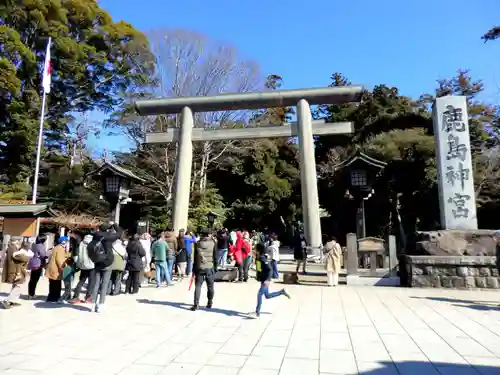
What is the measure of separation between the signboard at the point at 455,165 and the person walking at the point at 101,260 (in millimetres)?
8633

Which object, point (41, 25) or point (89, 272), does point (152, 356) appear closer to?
point (89, 272)

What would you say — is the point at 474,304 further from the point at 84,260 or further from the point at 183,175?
the point at 183,175

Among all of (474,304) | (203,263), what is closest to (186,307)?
(203,263)

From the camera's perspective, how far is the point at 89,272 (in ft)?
23.4

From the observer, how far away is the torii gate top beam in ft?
49.2

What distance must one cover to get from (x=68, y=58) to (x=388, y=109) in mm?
22186

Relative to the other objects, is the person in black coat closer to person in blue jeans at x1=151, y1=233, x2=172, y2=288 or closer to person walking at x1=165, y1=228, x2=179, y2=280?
person in blue jeans at x1=151, y1=233, x2=172, y2=288

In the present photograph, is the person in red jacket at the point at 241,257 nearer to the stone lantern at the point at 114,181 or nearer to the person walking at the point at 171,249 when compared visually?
the person walking at the point at 171,249

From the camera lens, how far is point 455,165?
382 inches

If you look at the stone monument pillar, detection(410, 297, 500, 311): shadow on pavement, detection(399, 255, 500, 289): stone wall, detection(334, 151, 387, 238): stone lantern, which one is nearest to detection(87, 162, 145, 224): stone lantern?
the stone monument pillar

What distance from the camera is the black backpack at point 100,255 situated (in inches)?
248

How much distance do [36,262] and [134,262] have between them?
6.44ft

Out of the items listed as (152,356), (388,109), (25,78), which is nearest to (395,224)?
(388,109)

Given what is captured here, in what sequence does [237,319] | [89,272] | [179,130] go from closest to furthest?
[237,319]
[89,272]
[179,130]
